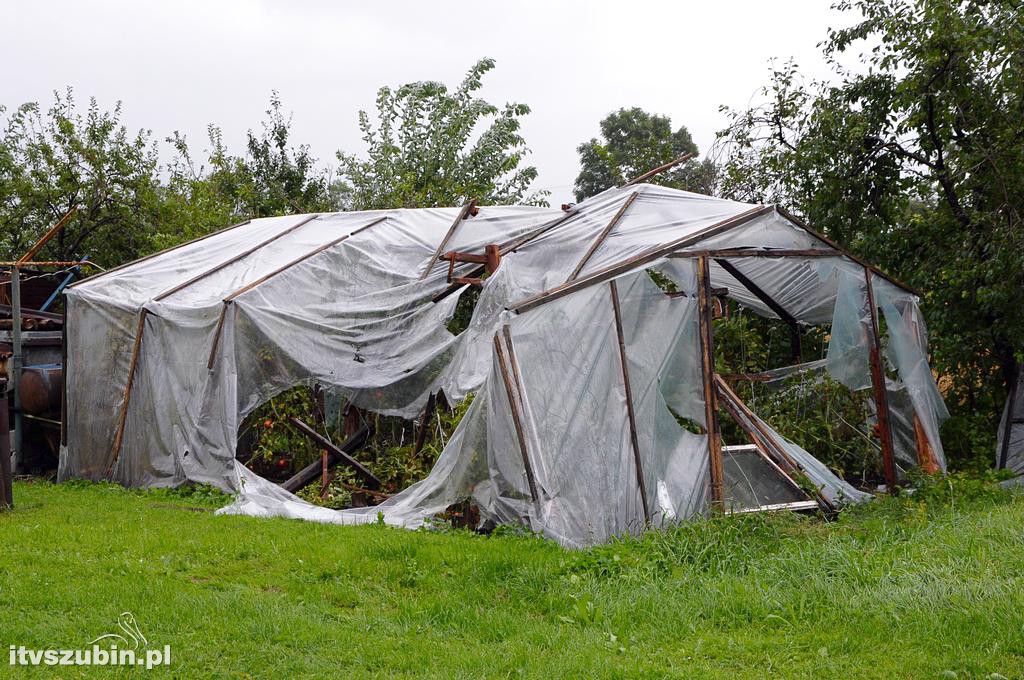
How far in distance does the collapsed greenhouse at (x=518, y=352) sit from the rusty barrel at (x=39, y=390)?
0.45m

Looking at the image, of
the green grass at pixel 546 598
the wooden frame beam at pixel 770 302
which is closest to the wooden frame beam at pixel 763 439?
the green grass at pixel 546 598

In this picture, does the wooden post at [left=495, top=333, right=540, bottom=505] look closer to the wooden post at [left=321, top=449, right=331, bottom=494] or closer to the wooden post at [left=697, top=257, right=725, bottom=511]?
the wooden post at [left=697, top=257, right=725, bottom=511]

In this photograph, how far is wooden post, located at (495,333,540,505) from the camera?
23.0 ft

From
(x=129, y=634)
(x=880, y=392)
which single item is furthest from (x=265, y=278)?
(x=880, y=392)

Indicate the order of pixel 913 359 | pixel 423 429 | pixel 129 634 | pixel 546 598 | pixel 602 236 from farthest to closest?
pixel 423 429 → pixel 913 359 → pixel 602 236 → pixel 546 598 → pixel 129 634

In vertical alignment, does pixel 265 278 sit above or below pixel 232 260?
below

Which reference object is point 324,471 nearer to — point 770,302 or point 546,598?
point 546,598

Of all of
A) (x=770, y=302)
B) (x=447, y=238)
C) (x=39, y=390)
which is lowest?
(x=39, y=390)

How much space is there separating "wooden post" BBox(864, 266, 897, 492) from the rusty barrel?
855 centimetres

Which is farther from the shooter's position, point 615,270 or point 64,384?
point 64,384

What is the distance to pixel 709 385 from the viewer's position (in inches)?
295

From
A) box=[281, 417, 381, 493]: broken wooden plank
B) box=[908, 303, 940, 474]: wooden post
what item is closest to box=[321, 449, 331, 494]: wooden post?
box=[281, 417, 381, 493]: broken wooden plank

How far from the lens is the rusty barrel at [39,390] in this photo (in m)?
10.8

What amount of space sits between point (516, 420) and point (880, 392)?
133 inches
